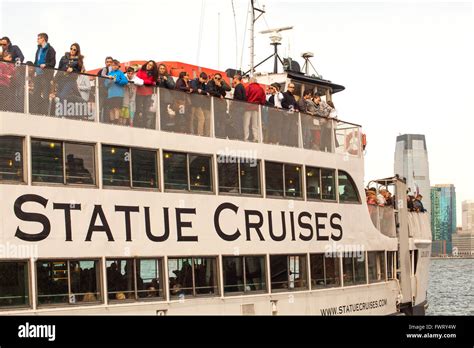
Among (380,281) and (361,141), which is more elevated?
(361,141)

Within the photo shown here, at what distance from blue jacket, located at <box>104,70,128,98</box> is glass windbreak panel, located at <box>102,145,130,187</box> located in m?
1.06

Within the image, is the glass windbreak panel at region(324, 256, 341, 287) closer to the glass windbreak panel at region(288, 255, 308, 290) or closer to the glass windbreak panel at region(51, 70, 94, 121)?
the glass windbreak panel at region(288, 255, 308, 290)

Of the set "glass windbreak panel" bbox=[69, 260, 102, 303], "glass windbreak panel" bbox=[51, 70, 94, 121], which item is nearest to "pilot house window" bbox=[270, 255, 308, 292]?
"glass windbreak panel" bbox=[69, 260, 102, 303]

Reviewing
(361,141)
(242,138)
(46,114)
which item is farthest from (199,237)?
(361,141)

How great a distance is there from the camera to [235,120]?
827 inches

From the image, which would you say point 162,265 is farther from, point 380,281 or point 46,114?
point 380,281

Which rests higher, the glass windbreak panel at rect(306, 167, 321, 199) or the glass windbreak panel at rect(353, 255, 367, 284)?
the glass windbreak panel at rect(306, 167, 321, 199)

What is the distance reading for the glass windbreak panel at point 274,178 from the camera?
21.7 meters

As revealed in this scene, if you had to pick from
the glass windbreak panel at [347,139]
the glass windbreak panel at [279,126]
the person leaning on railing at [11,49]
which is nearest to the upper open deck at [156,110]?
the glass windbreak panel at [279,126]

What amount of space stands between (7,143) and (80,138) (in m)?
1.54

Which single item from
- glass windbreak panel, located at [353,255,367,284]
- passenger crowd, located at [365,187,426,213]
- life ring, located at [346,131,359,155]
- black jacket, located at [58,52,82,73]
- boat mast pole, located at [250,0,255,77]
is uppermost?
boat mast pole, located at [250,0,255,77]

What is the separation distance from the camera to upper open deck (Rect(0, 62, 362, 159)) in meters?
16.7
